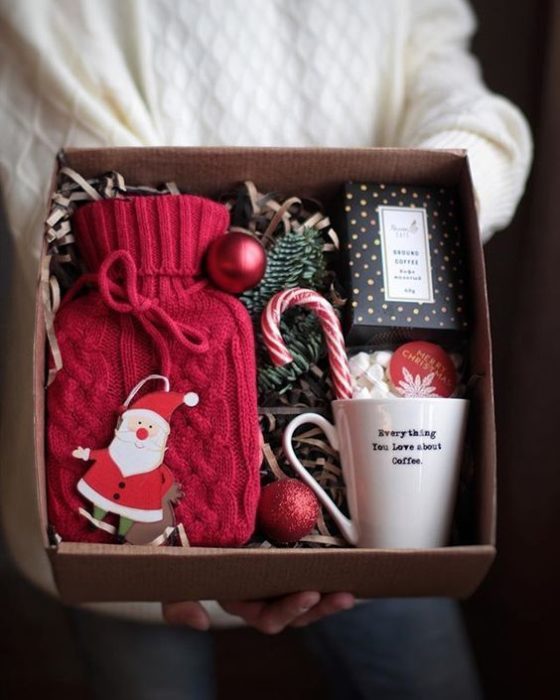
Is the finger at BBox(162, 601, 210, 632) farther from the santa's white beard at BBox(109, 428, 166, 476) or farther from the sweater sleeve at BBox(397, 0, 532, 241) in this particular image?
the sweater sleeve at BBox(397, 0, 532, 241)

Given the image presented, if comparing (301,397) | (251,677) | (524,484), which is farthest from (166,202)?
(251,677)

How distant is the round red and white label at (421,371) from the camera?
0.73 m

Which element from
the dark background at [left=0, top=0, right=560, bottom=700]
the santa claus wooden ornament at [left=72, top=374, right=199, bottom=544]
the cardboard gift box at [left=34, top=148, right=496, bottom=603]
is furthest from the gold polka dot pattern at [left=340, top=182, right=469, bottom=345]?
the dark background at [left=0, top=0, right=560, bottom=700]

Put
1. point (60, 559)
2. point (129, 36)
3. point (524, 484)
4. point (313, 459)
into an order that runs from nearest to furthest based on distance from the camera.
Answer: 1. point (60, 559)
2. point (313, 459)
3. point (129, 36)
4. point (524, 484)

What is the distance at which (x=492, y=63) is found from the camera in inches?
50.5

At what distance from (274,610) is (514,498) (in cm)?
60

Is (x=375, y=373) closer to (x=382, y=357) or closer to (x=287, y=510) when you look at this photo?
(x=382, y=357)

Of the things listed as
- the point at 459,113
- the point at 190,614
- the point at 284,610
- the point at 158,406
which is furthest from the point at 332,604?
the point at 459,113

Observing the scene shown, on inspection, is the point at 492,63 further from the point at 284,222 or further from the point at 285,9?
the point at 284,222

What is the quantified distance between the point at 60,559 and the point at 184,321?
0.76 ft

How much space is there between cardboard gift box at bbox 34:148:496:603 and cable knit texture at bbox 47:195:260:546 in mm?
24

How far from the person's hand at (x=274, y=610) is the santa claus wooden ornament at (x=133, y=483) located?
153mm

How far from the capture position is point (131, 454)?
68cm

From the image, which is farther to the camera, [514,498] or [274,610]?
[514,498]
